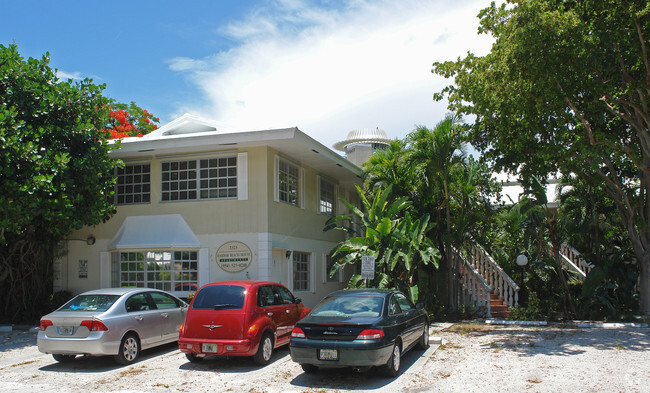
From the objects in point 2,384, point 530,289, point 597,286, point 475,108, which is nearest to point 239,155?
point 475,108

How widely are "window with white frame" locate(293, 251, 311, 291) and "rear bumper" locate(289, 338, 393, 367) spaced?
868 centimetres

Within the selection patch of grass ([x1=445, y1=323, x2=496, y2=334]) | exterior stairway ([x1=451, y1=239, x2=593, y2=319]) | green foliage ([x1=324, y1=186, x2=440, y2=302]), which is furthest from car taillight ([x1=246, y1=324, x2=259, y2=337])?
exterior stairway ([x1=451, y1=239, x2=593, y2=319])

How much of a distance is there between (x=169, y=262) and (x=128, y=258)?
1.50m

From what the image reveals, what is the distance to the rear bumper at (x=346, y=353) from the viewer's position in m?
7.87

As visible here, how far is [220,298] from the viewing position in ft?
31.7

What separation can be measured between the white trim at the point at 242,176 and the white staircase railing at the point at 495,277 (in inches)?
275

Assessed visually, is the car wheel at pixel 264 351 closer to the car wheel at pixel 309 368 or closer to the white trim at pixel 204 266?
the car wheel at pixel 309 368

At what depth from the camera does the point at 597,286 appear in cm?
1527

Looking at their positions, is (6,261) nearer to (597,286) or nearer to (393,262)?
(393,262)

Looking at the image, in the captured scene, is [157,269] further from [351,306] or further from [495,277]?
[495,277]

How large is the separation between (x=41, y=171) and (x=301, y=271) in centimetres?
818

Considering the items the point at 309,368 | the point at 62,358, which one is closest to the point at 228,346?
the point at 309,368

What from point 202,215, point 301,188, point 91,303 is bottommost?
point 91,303

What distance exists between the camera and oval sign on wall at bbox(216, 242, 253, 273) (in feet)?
49.4
